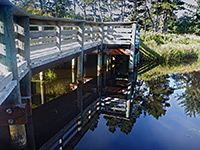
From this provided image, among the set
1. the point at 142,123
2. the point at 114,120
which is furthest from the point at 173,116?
the point at 114,120

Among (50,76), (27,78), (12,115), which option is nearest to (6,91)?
(12,115)

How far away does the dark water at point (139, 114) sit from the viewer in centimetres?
497

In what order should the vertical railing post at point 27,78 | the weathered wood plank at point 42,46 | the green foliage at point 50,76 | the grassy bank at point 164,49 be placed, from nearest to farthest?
the vertical railing post at point 27,78, the weathered wood plank at point 42,46, the green foliage at point 50,76, the grassy bank at point 164,49

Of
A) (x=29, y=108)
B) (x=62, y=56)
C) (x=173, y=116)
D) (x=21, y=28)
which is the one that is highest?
(x=21, y=28)

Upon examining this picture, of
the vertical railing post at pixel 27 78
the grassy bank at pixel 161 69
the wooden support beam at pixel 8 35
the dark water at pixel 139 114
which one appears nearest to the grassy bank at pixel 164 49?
the grassy bank at pixel 161 69

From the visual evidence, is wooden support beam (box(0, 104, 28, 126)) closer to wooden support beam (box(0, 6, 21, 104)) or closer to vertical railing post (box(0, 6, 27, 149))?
vertical railing post (box(0, 6, 27, 149))

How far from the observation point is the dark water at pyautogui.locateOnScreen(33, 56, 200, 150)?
497cm

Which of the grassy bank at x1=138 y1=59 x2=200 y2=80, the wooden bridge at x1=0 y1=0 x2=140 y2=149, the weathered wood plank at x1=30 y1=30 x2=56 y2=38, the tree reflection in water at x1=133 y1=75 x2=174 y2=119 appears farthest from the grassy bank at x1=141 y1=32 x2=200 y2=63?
the weathered wood plank at x1=30 y1=30 x2=56 y2=38

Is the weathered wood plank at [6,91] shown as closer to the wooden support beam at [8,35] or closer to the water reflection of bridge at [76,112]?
the wooden support beam at [8,35]

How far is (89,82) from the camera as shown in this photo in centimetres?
1012

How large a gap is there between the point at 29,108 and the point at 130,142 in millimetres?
2839

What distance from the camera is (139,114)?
672 centimetres

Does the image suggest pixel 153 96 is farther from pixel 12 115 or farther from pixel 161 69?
pixel 12 115

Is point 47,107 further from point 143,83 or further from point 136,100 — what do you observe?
point 143,83
